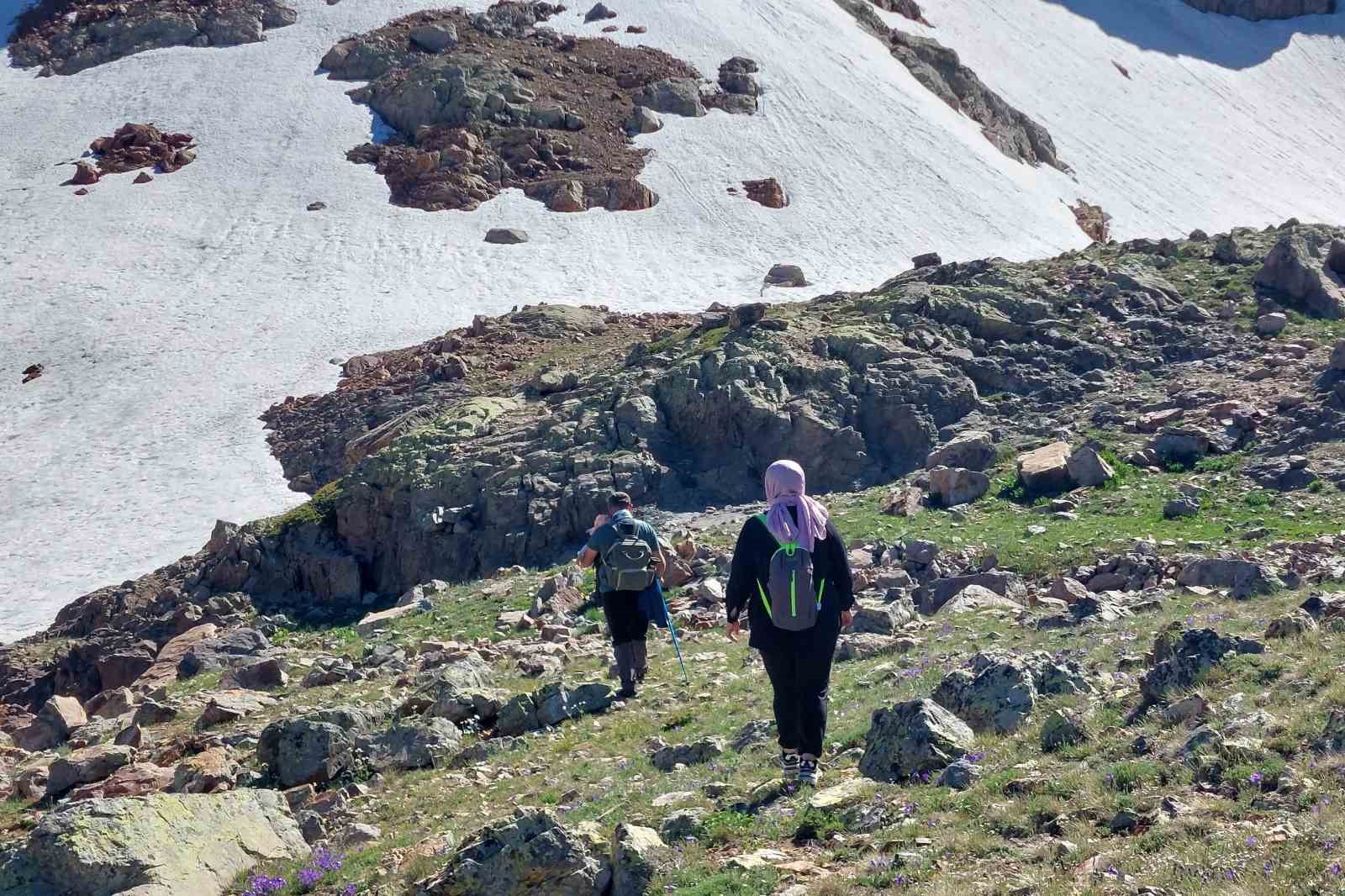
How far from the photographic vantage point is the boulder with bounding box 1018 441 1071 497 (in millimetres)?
20891

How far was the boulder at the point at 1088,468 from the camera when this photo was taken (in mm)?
20625

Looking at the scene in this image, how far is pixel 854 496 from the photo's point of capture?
74.7ft

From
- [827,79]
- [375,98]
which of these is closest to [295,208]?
[375,98]

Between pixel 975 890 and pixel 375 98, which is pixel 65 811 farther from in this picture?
pixel 375 98

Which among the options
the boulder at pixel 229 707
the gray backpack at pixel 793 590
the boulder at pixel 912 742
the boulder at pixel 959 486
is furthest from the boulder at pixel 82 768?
the boulder at pixel 959 486

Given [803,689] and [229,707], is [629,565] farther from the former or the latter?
[229,707]

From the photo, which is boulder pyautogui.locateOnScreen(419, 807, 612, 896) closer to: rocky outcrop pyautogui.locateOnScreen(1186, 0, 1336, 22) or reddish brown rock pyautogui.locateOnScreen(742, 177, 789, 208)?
reddish brown rock pyautogui.locateOnScreen(742, 177, 789, 208)

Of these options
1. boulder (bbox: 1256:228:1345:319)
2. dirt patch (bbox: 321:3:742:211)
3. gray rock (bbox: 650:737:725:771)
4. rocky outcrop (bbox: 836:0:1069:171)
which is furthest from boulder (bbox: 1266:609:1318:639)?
rocky outcrop (bbox: 836:0:1069:171)

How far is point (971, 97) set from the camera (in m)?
68.4

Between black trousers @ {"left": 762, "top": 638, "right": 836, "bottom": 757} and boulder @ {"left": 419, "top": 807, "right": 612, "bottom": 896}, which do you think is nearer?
boulder @ {"left": 419, "top": 807, "right": 612, "bottom": 896}

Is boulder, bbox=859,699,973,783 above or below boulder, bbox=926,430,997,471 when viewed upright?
above

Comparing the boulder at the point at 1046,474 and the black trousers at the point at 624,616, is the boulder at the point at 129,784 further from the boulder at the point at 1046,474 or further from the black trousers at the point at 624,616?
the boulder at the point at 1046,474

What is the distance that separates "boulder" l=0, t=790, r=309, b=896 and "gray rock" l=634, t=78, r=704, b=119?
52.9 metres

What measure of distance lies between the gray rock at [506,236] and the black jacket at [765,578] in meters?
41.1
